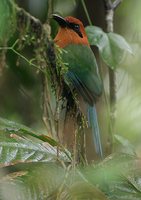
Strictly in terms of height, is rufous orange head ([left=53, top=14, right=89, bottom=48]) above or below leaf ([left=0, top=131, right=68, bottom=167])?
below

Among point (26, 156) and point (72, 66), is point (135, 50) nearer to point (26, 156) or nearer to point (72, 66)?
point (72, 66)

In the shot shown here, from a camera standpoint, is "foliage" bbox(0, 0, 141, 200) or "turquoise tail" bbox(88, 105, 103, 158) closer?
"foliage" bbox(0, 0, 141, 200)

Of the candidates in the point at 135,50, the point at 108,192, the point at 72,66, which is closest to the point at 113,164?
the point at 108,192

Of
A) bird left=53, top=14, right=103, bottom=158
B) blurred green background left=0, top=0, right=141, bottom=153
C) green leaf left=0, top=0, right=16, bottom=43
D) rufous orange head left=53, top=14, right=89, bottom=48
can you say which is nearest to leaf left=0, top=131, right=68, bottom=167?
green leaf left=0, top=0, right=16, bottom=43

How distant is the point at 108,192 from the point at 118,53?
1.06 metres

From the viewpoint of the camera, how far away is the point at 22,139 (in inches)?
50.9

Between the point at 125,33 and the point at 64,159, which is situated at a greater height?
the point at 64,159

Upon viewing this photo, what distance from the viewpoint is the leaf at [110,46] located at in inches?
88.6

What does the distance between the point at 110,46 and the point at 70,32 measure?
57 cm

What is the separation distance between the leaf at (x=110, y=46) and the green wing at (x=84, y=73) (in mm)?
172

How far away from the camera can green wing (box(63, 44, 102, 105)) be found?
2.40 m

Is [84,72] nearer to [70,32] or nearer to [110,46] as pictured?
[110,46]

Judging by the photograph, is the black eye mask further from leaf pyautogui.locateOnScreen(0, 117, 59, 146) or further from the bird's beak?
leaf pyautogui.locateOnScreen(0, 117, 59, 146)

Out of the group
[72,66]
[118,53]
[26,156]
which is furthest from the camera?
[72,66]
